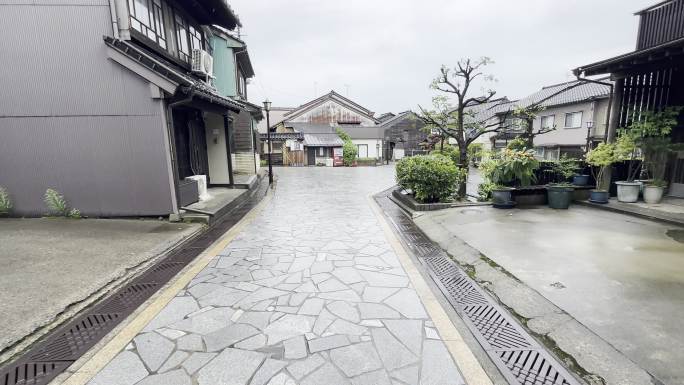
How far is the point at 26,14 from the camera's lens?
22.1 ft

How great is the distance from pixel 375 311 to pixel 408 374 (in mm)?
1079

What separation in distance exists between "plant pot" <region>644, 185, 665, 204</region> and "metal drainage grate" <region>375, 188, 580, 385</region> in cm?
649

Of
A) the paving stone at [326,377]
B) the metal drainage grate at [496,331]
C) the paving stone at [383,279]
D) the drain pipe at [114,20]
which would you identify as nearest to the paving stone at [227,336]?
the paving stone at [326,377]

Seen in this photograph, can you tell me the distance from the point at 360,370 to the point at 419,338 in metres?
0.81

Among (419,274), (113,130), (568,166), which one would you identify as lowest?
(419,274)

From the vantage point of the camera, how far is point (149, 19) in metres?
8.34

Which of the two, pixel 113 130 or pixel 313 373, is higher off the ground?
pixel 113 130

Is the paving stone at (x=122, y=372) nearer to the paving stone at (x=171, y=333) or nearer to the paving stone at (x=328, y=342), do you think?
the paving stone at (x=171, y=333)

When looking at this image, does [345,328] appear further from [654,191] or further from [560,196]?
[654,191]

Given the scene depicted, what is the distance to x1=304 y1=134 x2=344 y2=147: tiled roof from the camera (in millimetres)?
33625

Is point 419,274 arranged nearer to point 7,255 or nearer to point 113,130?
point 7,255

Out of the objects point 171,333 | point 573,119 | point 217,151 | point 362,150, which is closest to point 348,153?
point 362,150

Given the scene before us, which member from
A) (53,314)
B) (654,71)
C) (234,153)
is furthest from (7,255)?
(654,71)

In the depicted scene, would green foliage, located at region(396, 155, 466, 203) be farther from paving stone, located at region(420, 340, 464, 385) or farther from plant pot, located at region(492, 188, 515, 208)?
paving stone, located at region(420, 340, 464, 385)
